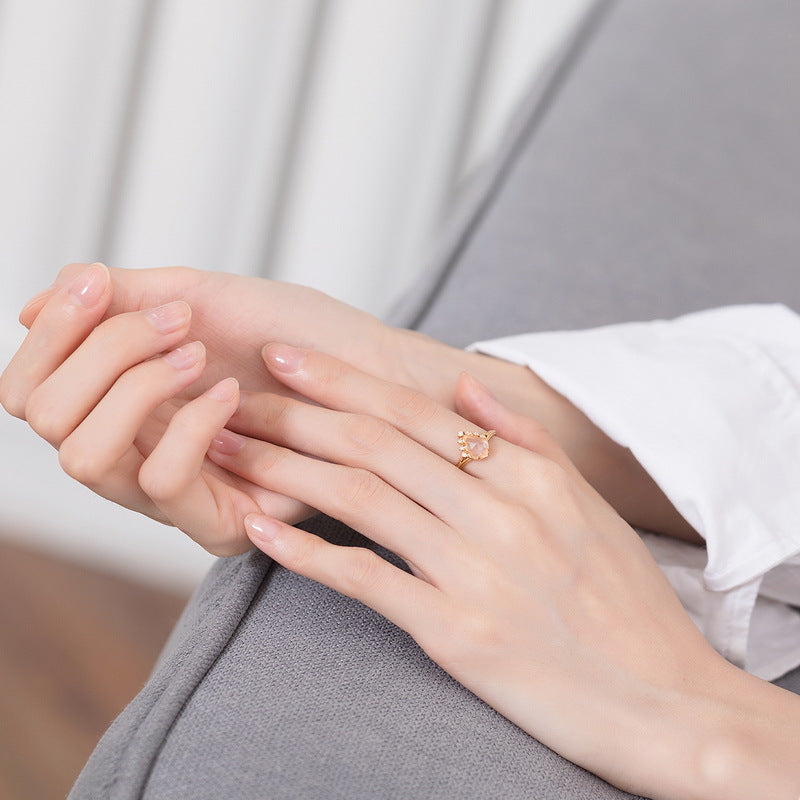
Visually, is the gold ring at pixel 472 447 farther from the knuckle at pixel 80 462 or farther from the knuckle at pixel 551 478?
the knuckle at pixel 80 462

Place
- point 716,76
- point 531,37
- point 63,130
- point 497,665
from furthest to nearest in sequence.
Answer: point 531,37 < point 63,130 < point 716,76 < point 497,665

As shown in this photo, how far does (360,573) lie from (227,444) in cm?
12

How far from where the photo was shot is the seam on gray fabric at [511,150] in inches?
34.8

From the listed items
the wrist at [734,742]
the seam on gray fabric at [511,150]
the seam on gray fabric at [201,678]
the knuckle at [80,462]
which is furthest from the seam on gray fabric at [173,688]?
the seam on gray fabric at [511,150]

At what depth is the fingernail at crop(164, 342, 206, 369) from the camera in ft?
1.62

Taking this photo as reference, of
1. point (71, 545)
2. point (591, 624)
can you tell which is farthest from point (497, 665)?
point (71, 545)

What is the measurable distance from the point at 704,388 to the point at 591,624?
0.24 m

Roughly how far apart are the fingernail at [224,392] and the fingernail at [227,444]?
0.20 ft

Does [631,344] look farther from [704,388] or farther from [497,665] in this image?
[497,665]

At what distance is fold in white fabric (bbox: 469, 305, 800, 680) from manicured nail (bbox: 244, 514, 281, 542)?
26cm

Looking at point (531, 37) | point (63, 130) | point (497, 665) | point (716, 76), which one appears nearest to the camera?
point (497, 665)

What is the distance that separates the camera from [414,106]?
1.39 meters

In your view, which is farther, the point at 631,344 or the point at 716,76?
the point at 716,76

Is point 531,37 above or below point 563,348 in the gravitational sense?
above
